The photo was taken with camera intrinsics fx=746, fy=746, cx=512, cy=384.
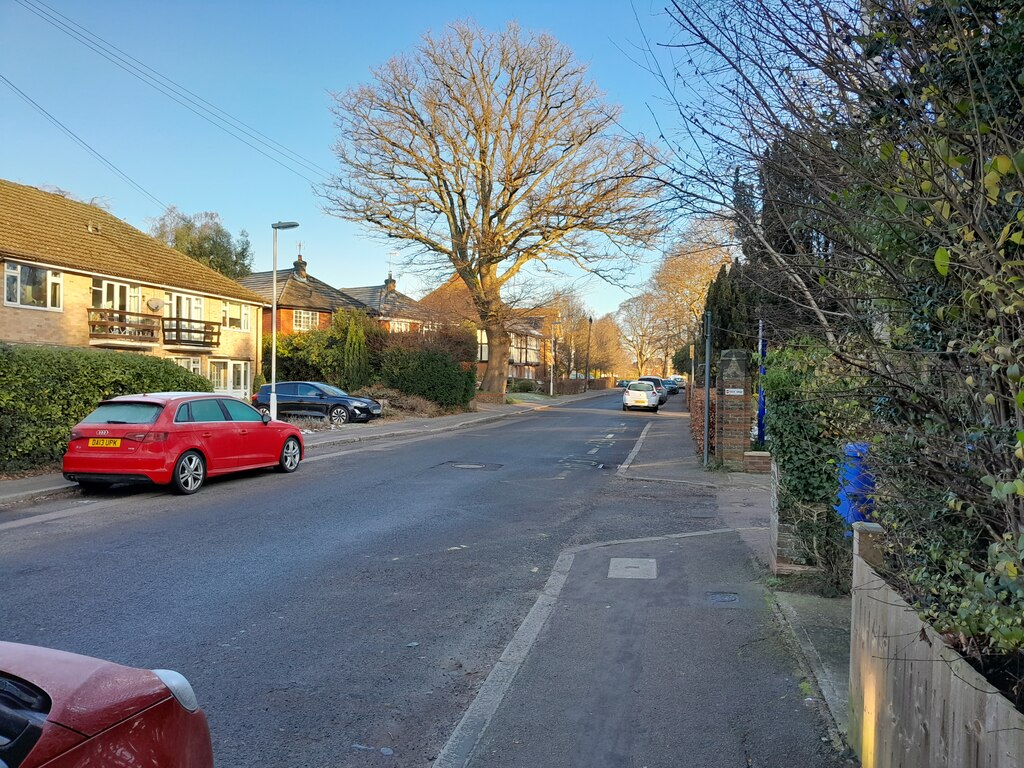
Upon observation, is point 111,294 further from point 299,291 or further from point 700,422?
point 700,422

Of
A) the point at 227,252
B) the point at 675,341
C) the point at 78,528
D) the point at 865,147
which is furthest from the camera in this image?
the point at 675,341

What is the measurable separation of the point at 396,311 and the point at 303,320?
7.96m

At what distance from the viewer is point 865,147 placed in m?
2.79

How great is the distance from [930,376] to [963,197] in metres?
0.75

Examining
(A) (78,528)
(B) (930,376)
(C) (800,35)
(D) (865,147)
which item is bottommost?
(A) (78,528)

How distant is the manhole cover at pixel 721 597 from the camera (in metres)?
6.03

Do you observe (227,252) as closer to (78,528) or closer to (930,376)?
(78,528)

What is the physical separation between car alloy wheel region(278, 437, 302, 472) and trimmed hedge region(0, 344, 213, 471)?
353 centimetres

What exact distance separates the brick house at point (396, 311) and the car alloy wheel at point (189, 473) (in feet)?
77.7

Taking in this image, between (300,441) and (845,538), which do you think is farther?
(300,441)

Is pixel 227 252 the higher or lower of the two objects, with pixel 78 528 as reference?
higher

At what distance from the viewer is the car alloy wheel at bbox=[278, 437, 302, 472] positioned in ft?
45.1

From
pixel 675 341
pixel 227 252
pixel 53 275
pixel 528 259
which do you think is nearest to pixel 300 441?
pixel 53 275

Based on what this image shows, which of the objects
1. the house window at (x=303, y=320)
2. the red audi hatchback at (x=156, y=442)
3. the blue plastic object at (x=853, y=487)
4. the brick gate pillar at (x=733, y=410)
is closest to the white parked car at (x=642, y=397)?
the house window at (x=303, y=320)
